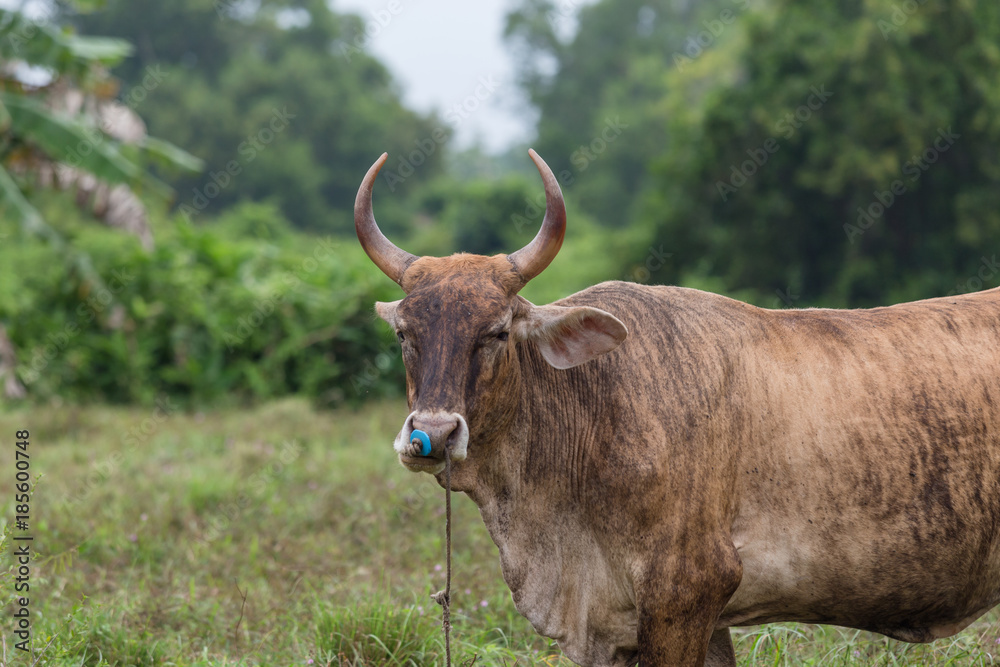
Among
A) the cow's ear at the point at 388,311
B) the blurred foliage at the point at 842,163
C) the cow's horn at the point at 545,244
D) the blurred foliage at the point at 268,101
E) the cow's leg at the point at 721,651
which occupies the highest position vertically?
the blurred foliage at the point at 268,101

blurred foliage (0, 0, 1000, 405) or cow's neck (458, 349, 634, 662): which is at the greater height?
blurred foliage (0, 0, 1000, 405)

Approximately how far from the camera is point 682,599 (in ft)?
9.82

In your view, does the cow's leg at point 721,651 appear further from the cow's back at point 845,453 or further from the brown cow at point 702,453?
the cow's back at point 845,453

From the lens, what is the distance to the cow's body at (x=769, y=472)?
309 centimetres

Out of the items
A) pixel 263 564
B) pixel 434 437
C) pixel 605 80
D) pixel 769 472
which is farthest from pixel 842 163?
pixel 605 80

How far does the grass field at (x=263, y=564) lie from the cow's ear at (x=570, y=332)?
1.49m

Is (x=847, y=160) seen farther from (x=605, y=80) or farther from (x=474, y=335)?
(x=605, y=80)

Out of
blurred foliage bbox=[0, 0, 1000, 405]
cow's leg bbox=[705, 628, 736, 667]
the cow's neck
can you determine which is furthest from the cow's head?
blurred foliage bbox=[0, 0, 1000, 405]

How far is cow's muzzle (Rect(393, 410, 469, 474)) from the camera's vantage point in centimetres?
285

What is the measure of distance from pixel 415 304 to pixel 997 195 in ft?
48.4

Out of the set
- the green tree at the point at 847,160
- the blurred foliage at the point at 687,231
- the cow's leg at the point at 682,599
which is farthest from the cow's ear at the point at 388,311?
the green tree at the point at 847,160

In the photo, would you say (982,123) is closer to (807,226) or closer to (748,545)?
(807,226)

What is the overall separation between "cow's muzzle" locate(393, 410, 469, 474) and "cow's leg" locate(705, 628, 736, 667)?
1415 millimetres

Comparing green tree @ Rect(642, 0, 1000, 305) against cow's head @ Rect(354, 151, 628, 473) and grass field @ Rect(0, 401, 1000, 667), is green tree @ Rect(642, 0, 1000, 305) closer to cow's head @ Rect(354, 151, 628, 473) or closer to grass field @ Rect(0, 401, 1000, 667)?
grass field @ Rect(0, 401, 1000, 667)
